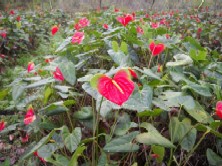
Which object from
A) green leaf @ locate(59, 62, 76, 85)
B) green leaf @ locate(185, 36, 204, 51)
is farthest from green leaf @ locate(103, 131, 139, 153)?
green leaf @ locate(185, 36, 204, 51)

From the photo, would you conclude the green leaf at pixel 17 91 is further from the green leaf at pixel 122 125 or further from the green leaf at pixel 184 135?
the green leaf at pixel 184 135

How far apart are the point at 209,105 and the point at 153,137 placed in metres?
0.47

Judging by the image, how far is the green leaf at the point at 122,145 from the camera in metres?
0.88

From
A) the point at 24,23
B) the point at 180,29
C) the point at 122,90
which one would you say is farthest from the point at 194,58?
the point at 24,23

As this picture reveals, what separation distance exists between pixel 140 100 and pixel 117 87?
21 cm

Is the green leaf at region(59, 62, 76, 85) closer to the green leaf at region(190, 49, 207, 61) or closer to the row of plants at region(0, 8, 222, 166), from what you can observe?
the row of plants at region(0, 8, 222, 166)

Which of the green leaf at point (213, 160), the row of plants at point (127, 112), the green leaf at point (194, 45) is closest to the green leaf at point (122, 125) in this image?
the row of plants at point (127, 112)

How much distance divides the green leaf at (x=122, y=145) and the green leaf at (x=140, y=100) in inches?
4.7

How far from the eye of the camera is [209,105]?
3.88 ft

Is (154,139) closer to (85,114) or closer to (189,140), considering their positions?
(189,140)

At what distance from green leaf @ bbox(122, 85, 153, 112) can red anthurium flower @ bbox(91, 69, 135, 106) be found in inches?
6.0

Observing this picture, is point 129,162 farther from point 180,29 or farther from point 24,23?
point 24,23

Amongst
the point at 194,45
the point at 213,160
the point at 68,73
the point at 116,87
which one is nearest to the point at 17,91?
the point at 68,73

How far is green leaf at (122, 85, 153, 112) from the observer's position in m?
0.84
